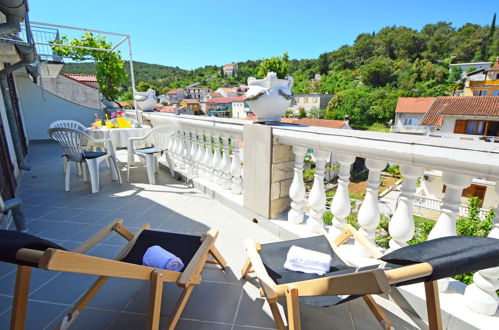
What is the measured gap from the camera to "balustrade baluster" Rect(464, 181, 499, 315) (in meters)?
1.24

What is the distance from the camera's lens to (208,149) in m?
3.56

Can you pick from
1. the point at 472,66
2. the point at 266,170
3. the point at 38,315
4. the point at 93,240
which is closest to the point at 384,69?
the point at 472,66

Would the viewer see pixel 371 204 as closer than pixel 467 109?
Yes

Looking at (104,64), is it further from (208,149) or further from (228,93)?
(228,93)

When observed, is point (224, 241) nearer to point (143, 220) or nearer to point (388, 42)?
point (143, 220)

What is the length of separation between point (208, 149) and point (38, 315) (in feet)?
8.03

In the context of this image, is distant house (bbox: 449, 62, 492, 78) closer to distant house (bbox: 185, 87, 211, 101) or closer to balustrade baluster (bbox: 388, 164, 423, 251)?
distant house (bbox: 185, 87, 211, 101)

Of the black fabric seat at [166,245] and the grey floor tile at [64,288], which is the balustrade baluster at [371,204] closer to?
the black fabric seat at [166,245]

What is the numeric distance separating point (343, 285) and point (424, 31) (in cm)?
8728

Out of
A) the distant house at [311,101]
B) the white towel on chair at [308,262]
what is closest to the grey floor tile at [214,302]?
the white towel on chair at [308,262]

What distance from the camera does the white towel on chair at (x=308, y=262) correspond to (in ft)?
4.72

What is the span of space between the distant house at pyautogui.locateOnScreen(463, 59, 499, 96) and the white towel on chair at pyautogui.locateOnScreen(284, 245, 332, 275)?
46606 mm

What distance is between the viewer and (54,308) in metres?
1.60

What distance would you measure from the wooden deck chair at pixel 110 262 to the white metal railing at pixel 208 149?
138 cm
